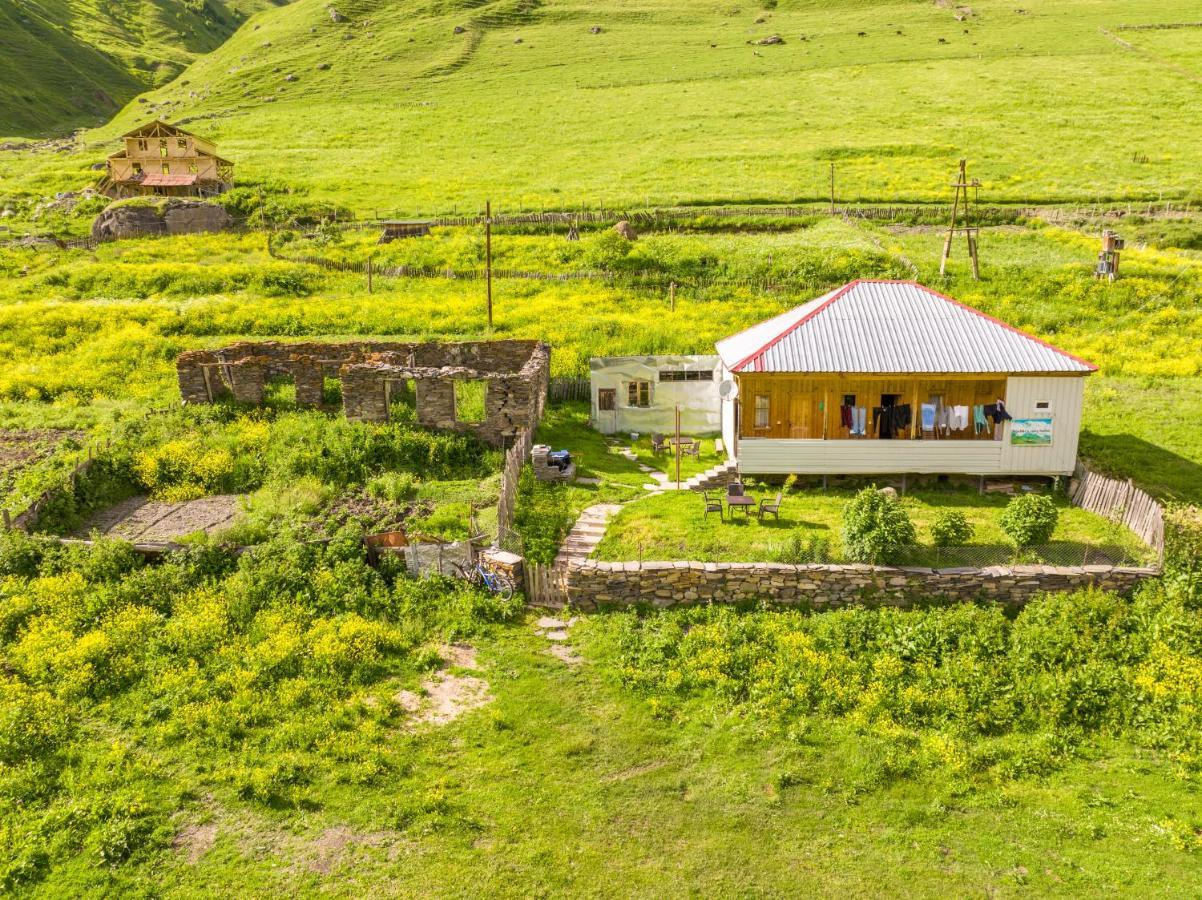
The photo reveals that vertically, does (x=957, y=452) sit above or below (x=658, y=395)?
below

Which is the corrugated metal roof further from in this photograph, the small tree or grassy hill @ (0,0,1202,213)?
grassy hill @ (0,0,1202,213)

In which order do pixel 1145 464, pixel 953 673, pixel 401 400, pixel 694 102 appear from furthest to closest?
pixel 694 102 → pixel 401 400 → pixel 1145 464 → pixel 953 673

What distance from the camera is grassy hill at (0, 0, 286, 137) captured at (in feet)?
394

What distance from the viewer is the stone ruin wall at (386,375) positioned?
2353cm

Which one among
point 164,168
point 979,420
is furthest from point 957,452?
point 164,168

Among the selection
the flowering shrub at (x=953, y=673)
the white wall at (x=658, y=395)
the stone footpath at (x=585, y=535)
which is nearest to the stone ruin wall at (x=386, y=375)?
the white wall at (x=658, y=395)

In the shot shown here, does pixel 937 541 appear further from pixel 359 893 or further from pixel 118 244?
pixel 118 244

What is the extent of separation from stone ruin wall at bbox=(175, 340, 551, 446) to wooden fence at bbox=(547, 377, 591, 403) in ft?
2.44

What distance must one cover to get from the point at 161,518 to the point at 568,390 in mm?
14365

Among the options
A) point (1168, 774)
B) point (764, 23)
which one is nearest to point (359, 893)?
point (1168, 774)

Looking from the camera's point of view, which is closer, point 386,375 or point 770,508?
point 770,508

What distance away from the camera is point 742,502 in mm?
19531

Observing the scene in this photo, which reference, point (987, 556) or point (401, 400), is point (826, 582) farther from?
point (401, 400)

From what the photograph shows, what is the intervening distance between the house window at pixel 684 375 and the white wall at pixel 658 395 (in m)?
0.07
